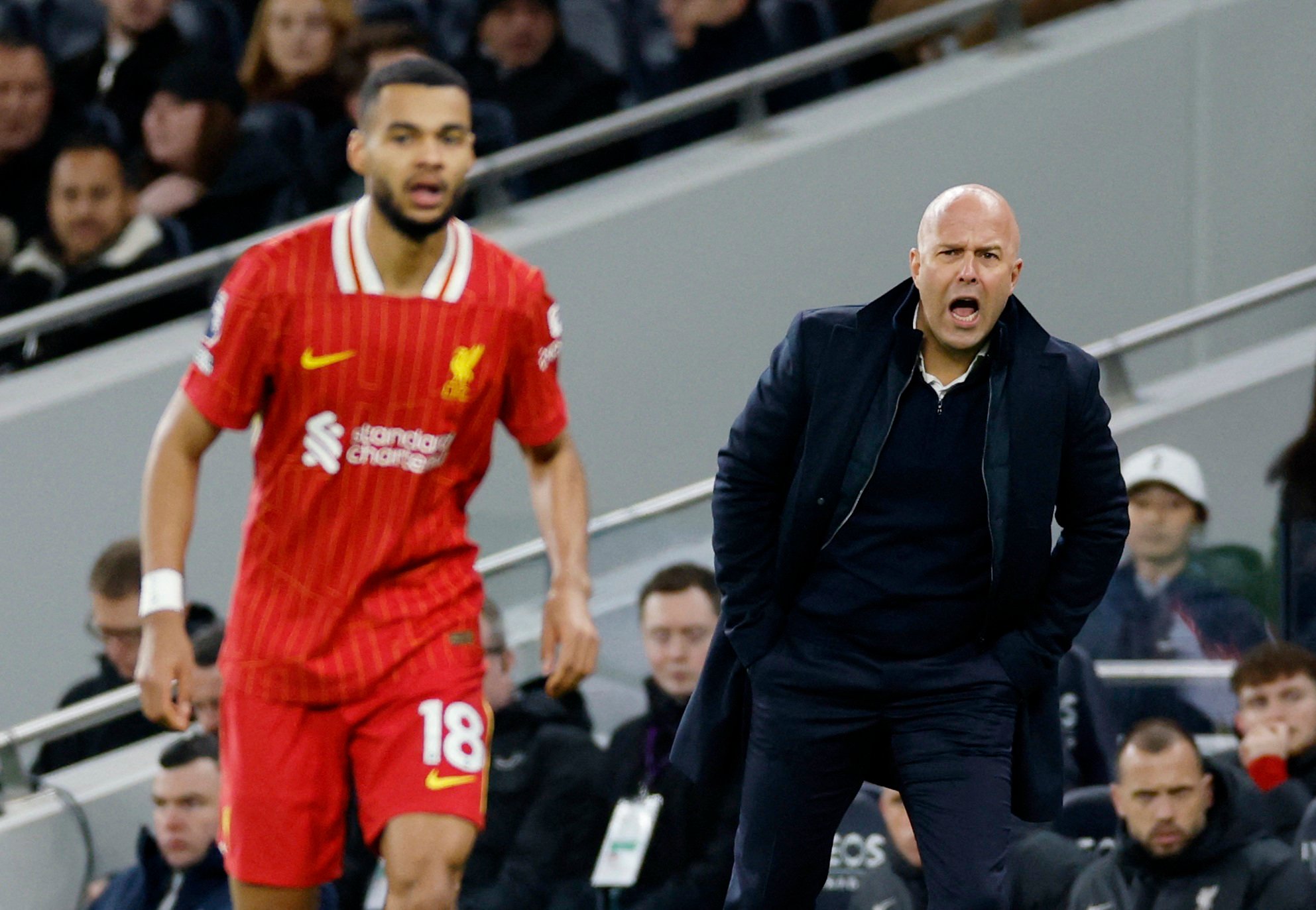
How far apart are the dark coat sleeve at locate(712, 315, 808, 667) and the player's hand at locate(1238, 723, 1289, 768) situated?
2.14 m

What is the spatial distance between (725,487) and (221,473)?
13.1 feet

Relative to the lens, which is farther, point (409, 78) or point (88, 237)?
point (88, 237)

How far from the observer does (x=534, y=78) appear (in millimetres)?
8836

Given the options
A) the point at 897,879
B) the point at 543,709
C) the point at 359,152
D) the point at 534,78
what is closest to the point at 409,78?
the point at 359,152

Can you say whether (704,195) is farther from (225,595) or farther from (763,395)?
(763,395)

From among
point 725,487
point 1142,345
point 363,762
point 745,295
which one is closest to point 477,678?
point 363,762

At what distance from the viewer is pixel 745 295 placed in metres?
8.91

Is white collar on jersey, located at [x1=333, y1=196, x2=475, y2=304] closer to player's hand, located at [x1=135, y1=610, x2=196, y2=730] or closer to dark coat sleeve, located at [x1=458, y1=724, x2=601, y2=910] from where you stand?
player's hand, located at [x1=135, y1=610, x2=196, y2=730]

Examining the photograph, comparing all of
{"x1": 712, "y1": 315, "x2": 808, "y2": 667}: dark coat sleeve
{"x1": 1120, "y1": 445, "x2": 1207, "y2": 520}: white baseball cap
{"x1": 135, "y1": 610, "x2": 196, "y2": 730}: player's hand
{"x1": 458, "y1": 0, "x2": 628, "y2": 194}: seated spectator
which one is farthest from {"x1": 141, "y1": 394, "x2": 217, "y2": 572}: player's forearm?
{"x1": 458, "y1": 0, "x2": 628, "y2": 194}: seated spectator

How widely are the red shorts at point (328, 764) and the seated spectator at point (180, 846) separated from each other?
1584 mm

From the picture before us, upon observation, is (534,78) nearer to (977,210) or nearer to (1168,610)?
(1168,610)

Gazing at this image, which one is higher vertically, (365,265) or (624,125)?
(624,125)

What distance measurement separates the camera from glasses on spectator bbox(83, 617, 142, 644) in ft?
23.6

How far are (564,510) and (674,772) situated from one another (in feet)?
5.62
